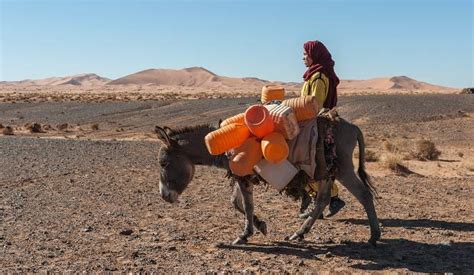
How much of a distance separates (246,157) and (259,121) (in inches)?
18.4

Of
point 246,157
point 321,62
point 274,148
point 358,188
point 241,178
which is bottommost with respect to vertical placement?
point 358,188

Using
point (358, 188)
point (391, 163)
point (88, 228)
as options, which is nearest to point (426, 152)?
point (391, 163)

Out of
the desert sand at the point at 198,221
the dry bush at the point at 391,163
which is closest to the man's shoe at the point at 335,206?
the desert sand at the point at 198,221

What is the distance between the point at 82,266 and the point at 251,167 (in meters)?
2.28

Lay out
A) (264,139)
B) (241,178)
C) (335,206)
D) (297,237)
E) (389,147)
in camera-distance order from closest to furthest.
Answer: (264,139), (241,178), (297,237), (335,206), (389,147)

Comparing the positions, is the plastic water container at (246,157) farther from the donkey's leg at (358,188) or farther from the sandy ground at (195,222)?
the donkey's leg at (358,188)

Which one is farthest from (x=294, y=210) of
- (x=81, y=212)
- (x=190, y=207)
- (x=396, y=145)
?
(x=396, y=145)

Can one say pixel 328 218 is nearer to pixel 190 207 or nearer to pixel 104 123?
pixel 190 207

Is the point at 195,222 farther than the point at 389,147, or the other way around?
the point at 389,147

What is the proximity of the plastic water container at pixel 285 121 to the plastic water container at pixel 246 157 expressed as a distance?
345 mm

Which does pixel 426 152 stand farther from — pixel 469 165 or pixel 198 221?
pixel 198 221

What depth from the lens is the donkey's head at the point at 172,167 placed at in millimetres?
7914

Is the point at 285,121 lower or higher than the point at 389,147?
higher

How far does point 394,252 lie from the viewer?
23.6 ft
